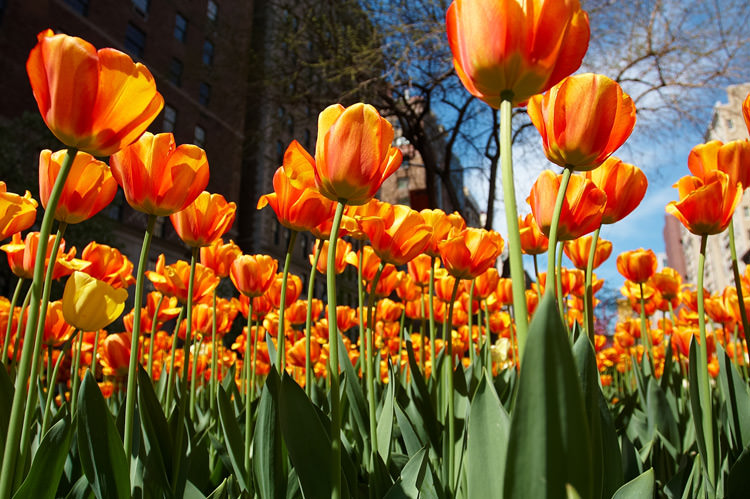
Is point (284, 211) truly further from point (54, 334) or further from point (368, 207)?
point (54, 334)

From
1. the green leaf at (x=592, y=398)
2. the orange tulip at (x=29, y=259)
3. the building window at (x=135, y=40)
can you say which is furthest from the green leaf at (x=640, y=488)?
the building window at (x=135, y=40)

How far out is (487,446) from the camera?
0.65 metres

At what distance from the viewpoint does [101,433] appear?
0.88m

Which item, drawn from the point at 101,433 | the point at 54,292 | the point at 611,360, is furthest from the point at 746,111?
the point at 54,292

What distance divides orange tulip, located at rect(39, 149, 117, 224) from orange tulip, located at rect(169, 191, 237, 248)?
0.60 ft

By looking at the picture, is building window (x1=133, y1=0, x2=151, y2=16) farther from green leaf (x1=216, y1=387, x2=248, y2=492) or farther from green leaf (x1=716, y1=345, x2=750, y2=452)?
green leaf (x1=716, y1=345, x2=750, y2=452)

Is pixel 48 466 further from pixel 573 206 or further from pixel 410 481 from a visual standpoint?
pixel 573 206

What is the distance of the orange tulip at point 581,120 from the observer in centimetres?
75

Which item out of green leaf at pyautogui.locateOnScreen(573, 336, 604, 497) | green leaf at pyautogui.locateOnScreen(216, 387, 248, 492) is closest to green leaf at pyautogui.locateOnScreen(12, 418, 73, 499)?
green leaf at pyautogui.locateOnScreen(216, 387, 248, 492)

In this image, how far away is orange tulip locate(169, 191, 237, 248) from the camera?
1283 mm

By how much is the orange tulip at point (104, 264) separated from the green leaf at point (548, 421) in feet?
4.26

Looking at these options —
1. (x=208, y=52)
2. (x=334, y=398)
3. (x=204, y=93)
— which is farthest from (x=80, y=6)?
(x=334, y=398)

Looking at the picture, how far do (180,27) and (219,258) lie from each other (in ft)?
86.3

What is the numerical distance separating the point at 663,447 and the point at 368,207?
44.1 inches
